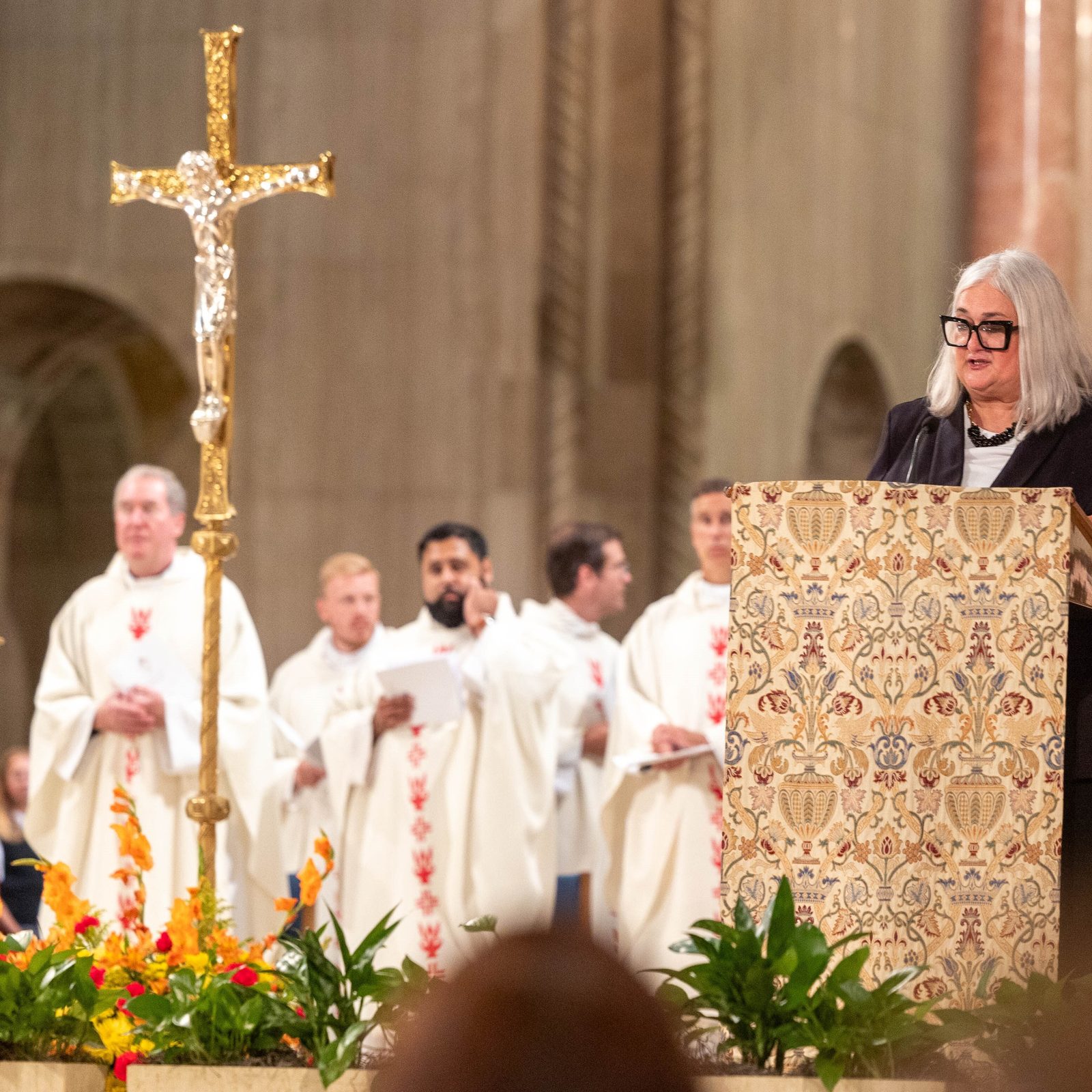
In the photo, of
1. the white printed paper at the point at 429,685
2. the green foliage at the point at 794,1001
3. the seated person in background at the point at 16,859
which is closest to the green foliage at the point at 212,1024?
the green foliage at the point at 794,1001

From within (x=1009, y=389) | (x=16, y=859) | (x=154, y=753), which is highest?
(x=1009, y=389)

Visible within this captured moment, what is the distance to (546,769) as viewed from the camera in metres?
7.67

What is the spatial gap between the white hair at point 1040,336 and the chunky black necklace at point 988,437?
0.22ft

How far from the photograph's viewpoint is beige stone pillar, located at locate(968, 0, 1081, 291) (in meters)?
12.7

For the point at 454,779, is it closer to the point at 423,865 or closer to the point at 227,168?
the point at 423,865

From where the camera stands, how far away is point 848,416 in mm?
12383

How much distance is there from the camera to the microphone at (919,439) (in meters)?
3.94

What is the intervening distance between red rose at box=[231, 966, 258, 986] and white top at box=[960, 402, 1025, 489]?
1.66 m

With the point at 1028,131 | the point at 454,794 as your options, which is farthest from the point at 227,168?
the point at 1028,131

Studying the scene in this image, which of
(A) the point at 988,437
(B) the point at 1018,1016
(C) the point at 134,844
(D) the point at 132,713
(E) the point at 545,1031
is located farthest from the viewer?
(D) the point at 132,713

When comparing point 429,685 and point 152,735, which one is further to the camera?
point 429,685

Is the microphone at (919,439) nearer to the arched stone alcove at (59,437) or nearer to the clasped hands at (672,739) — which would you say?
the clasped hands at (672,739)

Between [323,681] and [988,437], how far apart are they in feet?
15.7

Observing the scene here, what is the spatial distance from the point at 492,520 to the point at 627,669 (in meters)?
2.52
